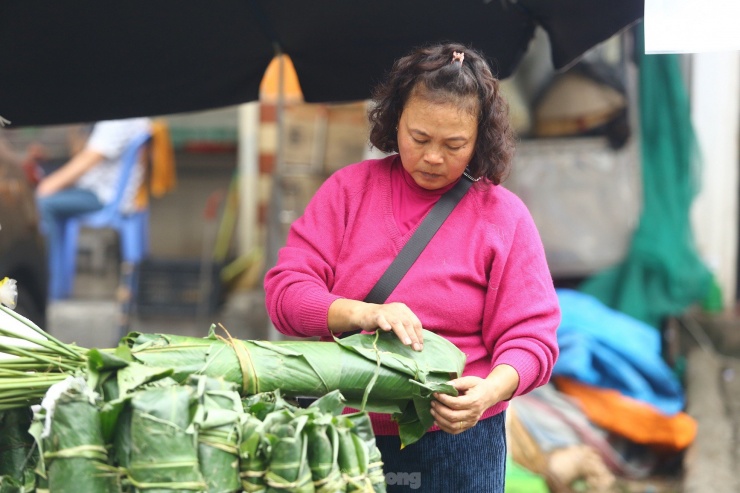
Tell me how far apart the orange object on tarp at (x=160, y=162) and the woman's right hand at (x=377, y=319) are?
547cm

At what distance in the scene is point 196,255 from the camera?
343 inches

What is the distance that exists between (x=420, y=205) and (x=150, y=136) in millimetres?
5213

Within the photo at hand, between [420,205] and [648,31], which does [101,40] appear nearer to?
[420,205]

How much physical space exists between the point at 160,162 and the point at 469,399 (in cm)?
598

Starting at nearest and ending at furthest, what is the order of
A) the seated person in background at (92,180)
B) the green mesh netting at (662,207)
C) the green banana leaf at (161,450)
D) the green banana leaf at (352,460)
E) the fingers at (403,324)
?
the green banana leaf at (161,450) < the green banana leaf at (352,460) < the fingers at (403,324) < the green mesh netting at (662,207) < the seated person in background at (92,180)

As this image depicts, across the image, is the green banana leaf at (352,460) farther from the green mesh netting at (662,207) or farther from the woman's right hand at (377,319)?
the green mesh netting at (662,207)

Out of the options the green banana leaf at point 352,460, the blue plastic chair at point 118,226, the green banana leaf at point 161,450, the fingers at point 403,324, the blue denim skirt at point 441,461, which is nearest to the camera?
the green banana leaf at point 161,450

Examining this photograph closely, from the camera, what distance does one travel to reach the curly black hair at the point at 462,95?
2.33 meters

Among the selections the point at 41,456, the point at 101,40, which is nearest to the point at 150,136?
the point at 101,40

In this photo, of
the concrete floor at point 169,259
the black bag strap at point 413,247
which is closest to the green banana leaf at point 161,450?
the black bag strap at point 413,247

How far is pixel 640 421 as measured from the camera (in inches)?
206

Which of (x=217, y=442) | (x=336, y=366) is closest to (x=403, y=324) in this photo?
(x=336, y=366)

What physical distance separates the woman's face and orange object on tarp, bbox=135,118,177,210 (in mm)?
5383

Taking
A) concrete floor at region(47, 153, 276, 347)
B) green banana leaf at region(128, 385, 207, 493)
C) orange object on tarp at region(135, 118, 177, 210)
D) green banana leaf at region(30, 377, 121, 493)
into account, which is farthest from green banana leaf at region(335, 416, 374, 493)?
orange object on tarp at region(135, 118, 177, 210)
